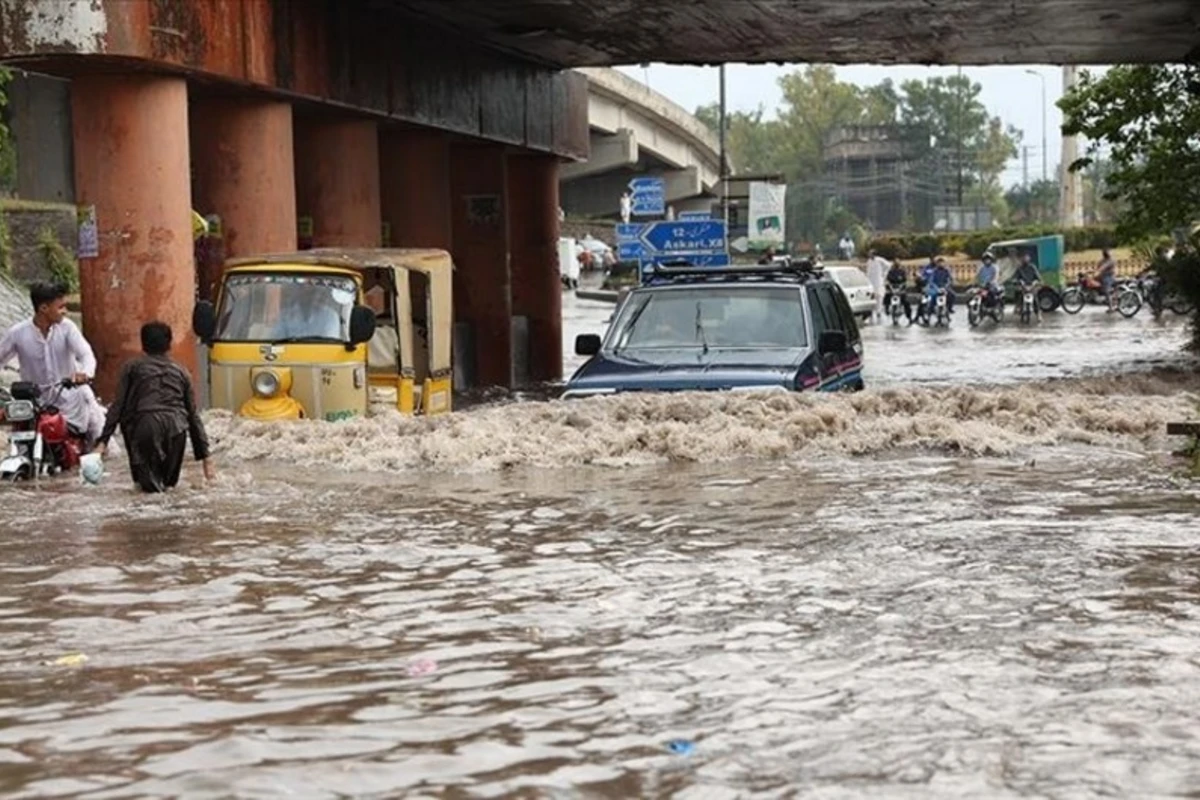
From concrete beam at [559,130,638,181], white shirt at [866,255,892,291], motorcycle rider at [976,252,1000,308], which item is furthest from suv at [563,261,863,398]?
concrete beam at [559,130,638,181]

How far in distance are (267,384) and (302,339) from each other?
22.0 inches

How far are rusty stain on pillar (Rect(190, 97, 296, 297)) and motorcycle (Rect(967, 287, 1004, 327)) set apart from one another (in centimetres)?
2906

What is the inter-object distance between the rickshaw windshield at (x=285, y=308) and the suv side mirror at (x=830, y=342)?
4341mm

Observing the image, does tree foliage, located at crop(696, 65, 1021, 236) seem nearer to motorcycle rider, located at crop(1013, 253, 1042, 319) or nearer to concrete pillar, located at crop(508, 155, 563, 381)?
motorcycle rider, located at crop(1013, 253, 1042, 319)

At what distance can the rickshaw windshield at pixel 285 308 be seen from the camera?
59.3 feet

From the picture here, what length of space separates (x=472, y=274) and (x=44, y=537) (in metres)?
21.3

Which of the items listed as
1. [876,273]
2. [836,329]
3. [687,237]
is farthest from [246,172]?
[876,273]

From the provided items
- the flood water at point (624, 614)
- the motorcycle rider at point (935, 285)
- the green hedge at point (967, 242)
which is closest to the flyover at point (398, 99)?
the flood water at point (624, 614)

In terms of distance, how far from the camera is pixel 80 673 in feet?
25.6

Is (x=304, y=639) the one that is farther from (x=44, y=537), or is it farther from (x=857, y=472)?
(x=857, y=472)

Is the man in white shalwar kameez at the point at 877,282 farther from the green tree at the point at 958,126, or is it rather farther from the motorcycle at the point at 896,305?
the green tree at the point at 958,126

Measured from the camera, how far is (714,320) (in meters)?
17.4

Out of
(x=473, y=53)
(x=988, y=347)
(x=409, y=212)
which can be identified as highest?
(x=473, y=53)

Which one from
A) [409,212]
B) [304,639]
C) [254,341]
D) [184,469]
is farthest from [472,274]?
[304,639]
